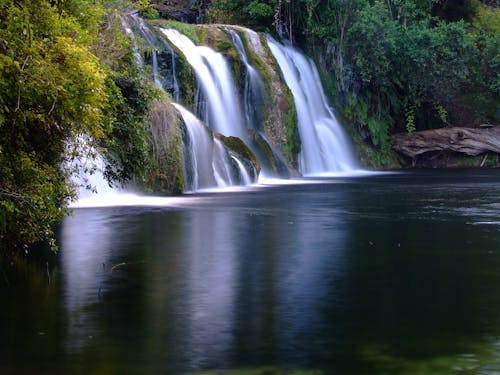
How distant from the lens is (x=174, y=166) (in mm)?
31062

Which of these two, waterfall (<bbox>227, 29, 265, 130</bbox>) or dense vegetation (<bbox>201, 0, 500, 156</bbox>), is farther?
dense vegetation (<bbox>201, 0, 500, 156</bbox>)

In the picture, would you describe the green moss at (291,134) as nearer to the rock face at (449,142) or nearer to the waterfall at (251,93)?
the waterfall at (251,93)

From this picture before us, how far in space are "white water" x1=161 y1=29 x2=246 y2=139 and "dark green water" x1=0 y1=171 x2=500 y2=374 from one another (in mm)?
16182

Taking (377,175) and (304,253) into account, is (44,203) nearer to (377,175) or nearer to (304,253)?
(304,253)

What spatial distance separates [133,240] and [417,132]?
37353mm

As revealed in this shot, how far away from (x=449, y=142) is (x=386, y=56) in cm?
603

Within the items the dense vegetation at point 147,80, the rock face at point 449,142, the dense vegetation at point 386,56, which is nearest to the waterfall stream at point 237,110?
the dense vegetation at point 147,80

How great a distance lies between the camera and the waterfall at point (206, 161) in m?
32.8

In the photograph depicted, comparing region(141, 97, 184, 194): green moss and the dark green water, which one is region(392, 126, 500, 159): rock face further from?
the dark green water

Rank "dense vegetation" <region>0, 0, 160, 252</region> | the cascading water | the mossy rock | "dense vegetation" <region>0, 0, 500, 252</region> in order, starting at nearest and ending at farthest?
1. "dense vegetation" <region>0, 0, 160, 252</region>
2. "dense vegetation" <region>0, 0, 500, 252</region>
3. the cascading water
4. the mossy rock

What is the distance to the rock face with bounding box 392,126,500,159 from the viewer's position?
53094 millimetres

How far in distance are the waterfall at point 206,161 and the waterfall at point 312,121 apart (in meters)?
10.00

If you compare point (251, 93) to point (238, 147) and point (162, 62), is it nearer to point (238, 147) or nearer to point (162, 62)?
point (238, 147)

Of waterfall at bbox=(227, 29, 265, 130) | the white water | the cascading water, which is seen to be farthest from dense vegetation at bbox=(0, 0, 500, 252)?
the cascading water
